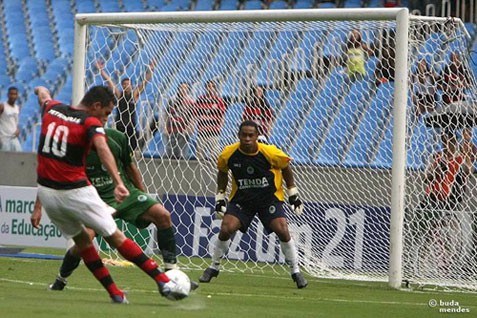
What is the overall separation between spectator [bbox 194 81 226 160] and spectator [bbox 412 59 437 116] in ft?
9.87

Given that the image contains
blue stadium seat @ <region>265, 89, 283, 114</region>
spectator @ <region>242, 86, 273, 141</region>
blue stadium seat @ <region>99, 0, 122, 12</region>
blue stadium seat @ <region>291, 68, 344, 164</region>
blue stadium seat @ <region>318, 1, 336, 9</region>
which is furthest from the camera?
blue stadium seat @ <region>99, 0, 122, 12</region>

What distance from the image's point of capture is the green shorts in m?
12.5

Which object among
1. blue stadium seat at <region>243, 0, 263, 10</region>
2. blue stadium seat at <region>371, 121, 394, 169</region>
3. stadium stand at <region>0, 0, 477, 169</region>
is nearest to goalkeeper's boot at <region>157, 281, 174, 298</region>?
stadium stand at <region>0, 0, 477, 169</region>

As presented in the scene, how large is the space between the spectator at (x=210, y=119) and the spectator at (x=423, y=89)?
118 inches

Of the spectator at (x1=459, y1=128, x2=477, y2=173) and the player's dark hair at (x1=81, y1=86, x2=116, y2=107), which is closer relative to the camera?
the player's dark hair at (x1=81, y1=86, x2=116, y2=107)

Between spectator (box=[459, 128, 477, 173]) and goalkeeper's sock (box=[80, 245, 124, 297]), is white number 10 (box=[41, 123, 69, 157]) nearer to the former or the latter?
goalkeeper's sock (box=[80, 245, 124, 297])

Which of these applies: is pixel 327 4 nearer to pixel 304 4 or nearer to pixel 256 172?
pixel 304 4

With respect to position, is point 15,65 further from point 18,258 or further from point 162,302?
point 162,302

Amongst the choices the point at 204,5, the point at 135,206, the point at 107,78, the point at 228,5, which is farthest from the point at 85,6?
the point at 135,206

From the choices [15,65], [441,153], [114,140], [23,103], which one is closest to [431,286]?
[441,153]

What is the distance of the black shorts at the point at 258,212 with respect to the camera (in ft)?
46.5

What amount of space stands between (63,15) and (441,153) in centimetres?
1662

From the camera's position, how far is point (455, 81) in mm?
14797

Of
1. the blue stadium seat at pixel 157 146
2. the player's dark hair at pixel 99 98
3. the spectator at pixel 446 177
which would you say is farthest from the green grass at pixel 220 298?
the blue stadium seat at pixel 157 146
